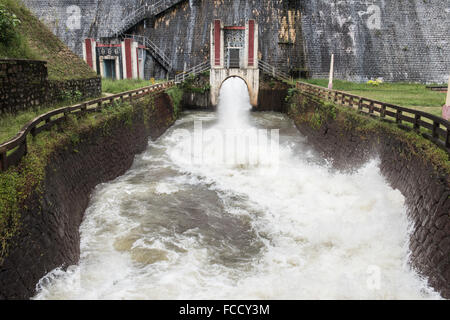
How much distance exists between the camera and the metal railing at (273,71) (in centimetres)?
3144

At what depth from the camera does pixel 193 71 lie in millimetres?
31453

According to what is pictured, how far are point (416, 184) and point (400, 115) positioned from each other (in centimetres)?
342

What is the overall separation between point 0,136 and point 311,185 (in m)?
9.82

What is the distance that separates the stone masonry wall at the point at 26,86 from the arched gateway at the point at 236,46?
50.5 ft

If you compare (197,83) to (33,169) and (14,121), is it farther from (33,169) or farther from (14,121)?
(33,169)

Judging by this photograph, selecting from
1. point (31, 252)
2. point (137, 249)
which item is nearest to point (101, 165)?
point (137, 249)

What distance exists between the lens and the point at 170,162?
55.0 feet

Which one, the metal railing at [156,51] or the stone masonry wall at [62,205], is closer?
the stone masonry wall at [62,205]

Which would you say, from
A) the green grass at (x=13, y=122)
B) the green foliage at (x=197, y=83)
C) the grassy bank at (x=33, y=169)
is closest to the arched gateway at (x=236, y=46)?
the green foliage at (x=197, y=83)

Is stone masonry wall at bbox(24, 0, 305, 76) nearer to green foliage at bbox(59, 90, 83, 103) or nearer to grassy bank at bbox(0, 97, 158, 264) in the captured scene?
green foliage at bbox(59, 90, 83, 103)

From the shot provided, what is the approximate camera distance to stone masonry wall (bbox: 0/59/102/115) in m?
11.9

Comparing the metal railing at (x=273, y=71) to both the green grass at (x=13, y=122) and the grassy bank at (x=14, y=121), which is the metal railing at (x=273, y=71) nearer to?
the grassy bank at (x=14, y=121)

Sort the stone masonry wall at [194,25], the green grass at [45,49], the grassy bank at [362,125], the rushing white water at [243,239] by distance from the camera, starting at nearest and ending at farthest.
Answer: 1. the rushing white water at [243,239]
2. the grassy bank at [362,125]
3. the green grass at [45,49]
4. the stone masonry wall at [194,25]
